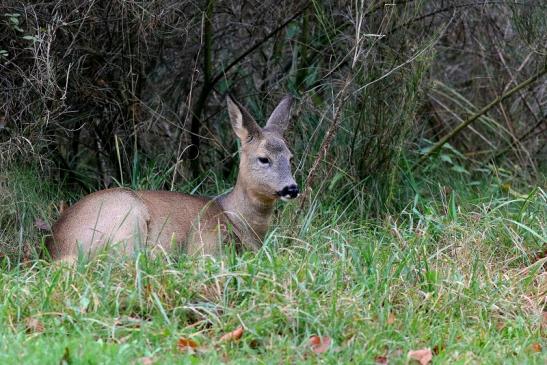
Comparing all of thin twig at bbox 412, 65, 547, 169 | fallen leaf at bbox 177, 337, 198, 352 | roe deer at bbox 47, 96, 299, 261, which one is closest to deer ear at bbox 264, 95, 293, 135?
roe deer at bbox 47, 96, 299, 261

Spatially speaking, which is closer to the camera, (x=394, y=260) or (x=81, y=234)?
(x=394, y=260)

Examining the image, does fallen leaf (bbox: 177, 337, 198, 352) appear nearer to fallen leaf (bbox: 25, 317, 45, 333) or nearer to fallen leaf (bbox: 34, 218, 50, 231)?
fallen leaf (bbox: 25, 317, 45, 333)

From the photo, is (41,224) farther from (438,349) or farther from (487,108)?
(487,108)

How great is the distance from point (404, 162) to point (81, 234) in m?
3.03

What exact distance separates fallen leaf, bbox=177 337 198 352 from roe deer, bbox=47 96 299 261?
1390 millimetres

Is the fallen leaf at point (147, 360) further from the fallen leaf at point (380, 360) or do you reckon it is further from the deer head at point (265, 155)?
the deer head at point (265, 155)

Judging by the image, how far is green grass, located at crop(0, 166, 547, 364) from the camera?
5.02 metres

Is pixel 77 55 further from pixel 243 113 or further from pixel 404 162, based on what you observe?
pixel 404 162

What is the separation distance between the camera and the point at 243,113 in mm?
7648

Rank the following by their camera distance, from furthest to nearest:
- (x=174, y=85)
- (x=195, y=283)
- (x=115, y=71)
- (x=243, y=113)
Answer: (x=174, y=85) < (x=115, y=71) < (x=243, y=113) < (x=195, y=283)

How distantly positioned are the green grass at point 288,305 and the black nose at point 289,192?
66cm

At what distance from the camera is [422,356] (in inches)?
200

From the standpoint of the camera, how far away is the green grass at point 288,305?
5.02m

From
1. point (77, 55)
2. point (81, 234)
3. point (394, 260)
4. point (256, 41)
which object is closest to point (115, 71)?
point (77, 55)
